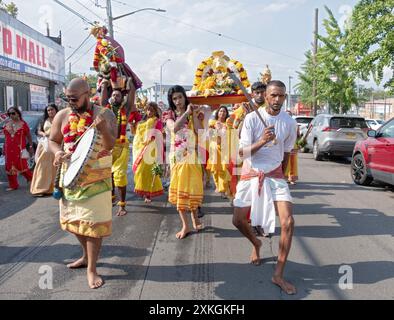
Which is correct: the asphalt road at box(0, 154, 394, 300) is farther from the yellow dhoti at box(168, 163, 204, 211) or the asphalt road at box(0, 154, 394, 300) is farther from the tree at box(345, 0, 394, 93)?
the tree at box(345, 0, 394, 93)

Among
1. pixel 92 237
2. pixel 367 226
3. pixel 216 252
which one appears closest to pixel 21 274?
pixel 92 237

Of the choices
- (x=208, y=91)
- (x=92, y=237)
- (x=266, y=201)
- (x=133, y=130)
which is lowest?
(x=92, y=237)

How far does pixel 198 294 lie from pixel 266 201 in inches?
41.4

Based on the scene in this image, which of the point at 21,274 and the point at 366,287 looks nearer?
the point at 366,287

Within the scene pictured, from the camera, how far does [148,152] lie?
6871 millimetres

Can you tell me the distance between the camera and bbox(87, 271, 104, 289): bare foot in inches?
149

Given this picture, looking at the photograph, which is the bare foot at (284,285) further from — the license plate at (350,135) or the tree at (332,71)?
the tree at (332,71)

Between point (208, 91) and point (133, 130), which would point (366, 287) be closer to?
point (208, 91)

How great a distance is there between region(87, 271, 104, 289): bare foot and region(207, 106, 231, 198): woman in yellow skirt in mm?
3438

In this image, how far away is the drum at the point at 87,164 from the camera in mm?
3557

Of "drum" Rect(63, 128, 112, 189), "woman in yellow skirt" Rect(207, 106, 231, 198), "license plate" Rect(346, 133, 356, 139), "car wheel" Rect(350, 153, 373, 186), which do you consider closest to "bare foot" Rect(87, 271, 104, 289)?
"drum" Rect(63, 128, 112, 189)

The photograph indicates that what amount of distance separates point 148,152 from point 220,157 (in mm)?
1204
